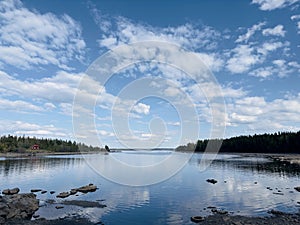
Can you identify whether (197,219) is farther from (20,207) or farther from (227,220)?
(20,207)

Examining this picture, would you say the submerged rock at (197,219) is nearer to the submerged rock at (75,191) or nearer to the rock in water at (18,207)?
the rock in water at (18,207)

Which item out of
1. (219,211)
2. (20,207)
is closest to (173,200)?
(219,211)

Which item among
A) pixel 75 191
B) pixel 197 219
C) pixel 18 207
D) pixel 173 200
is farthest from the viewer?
pixel 75 191

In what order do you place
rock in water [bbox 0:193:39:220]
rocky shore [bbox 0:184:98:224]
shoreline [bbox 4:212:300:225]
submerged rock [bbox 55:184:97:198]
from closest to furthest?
shoreline [bbox 4:212:300:225], rocky shore [bbox 0:184:98:224], rock in water [bbox 0:193:39:220], submerged rock [bbox 55:184:97:198]

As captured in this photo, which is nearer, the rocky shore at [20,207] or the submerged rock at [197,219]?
the submerged rock at [197,219]

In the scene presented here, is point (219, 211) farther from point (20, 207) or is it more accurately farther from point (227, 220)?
point (20, 207)

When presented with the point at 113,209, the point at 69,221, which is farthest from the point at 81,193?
the point at 69,221

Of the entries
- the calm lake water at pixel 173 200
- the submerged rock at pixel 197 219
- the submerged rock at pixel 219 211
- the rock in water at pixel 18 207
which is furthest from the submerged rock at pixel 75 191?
the submerged rock at pixel 219 211

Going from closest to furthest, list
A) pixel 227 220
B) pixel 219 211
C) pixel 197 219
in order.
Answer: pixel 227 220
pixel 197 219
pixel 219 211

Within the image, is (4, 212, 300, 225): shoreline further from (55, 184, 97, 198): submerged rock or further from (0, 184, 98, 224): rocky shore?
(55, 184, 97, 198): submerged rock

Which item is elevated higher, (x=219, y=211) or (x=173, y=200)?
(x=219, y=211)

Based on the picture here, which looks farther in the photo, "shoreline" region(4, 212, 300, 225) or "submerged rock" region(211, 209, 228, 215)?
"submerged rock" region(211, 209, 228, 215)

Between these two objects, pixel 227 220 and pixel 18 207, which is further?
pixel 18 207

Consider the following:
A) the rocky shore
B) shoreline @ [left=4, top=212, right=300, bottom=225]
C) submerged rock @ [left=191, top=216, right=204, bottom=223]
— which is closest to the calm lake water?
submerged rock @ [left=191, top=216, right=204, bottom=223]
